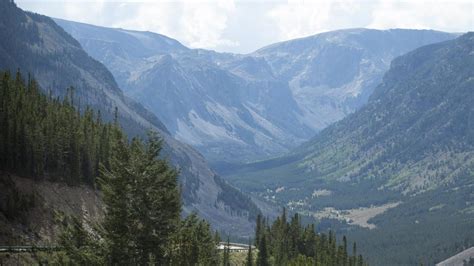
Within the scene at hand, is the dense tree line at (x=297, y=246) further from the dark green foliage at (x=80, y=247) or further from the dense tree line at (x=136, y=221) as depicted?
the dark green foliage at (x=80, y=247)

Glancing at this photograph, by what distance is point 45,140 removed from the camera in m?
133

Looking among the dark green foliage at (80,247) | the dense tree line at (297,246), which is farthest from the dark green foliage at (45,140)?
the dark green foliage at (80,247)

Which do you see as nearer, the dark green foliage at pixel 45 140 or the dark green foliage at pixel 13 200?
the dark green foliage at pixel 13 200

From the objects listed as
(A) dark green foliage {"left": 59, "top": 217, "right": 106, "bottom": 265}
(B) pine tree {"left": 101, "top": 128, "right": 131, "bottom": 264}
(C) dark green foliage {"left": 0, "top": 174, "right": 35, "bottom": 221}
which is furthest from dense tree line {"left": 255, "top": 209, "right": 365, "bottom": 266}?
(B) pine tree {"left": 101, "top": 128, "right": 131, "bottom": 264}

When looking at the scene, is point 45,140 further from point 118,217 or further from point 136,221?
point 136,221

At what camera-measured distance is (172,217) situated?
A: 52.2 m

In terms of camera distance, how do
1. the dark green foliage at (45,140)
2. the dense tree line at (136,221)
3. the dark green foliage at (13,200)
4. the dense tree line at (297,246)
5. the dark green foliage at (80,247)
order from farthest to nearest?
the dense tree line at (297,246)
the dark green foliage at (45,140)
the dark green foliage at (13,200)
the dense tree line at (136,221)
the dark green foliage at (80,247)

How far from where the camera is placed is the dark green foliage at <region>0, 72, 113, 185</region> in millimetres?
123875

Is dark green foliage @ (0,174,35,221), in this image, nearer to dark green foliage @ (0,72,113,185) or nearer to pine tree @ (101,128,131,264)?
dark green foliage @ (0,72,113,185)

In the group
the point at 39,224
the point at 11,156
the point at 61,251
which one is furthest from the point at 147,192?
the point at 11,156

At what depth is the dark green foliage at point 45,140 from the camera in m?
124

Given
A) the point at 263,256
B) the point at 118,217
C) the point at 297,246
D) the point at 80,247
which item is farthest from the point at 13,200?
the point at 297,246

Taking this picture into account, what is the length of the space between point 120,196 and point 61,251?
33.5ft

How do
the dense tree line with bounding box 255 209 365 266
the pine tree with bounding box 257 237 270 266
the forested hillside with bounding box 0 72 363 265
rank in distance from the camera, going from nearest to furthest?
the forested hillside with bounding box 0 72 363 265
the pine tree with bounding box 257 237 270 266
the dense tree line with bounding box 255 209 365 266
